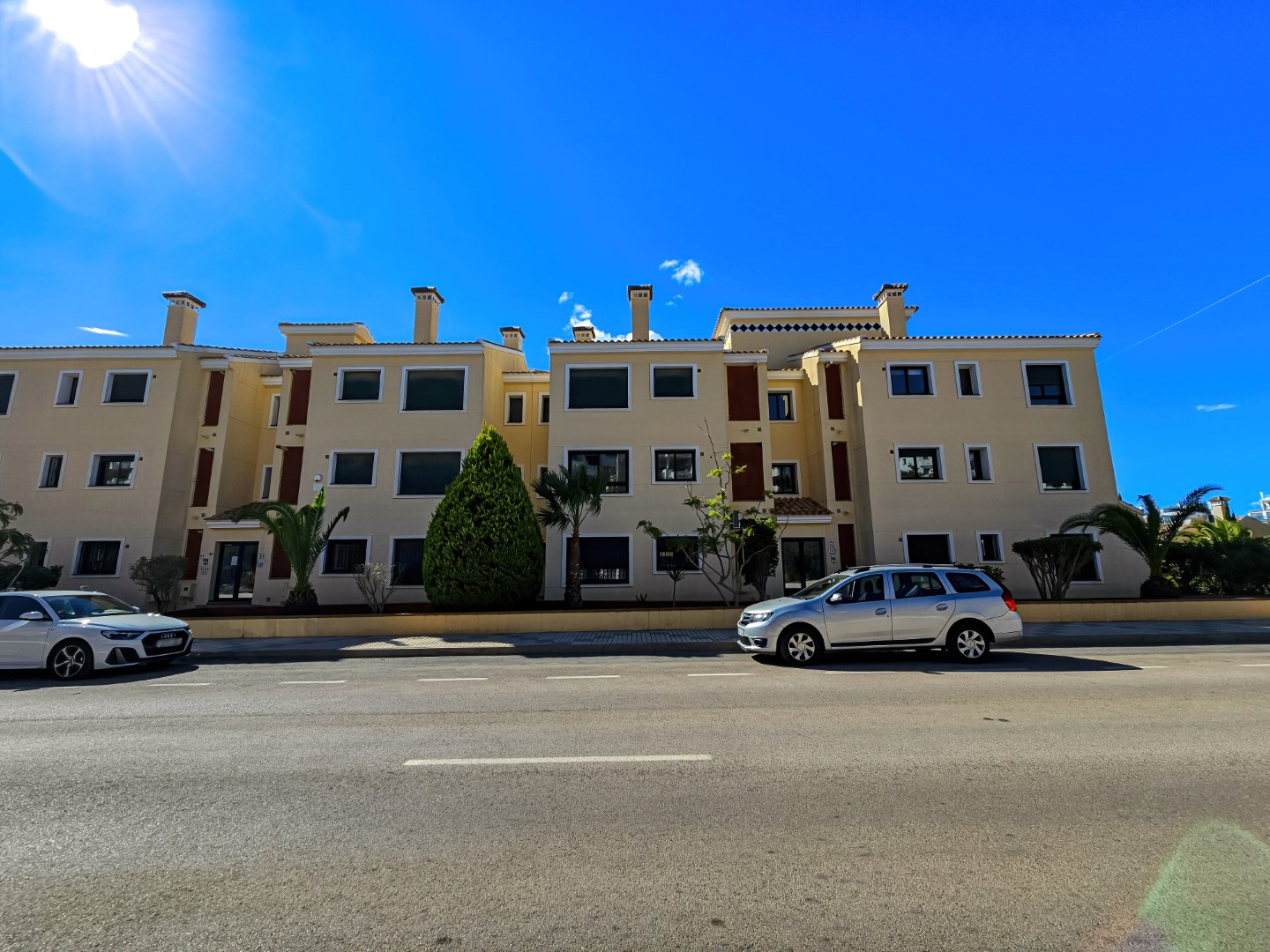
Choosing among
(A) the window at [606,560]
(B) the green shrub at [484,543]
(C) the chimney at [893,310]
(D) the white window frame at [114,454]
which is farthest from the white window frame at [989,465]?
(D) the white window frame at [114,454]

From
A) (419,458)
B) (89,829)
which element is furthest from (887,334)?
(89,829)

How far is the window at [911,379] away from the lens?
22844 millimetres

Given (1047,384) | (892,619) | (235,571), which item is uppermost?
(1047,384)

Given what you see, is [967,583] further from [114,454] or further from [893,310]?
[114,454]

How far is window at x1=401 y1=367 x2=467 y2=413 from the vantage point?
22609 mm

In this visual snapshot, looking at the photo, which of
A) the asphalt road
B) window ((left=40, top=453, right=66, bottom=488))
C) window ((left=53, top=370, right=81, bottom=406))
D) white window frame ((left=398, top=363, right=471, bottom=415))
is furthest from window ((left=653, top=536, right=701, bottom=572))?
window ((left=53, top=370, right=81, bottom=406))

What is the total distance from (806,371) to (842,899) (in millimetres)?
24006

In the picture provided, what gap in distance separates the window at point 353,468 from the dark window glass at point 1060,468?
24720mm

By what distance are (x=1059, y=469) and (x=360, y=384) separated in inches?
1044

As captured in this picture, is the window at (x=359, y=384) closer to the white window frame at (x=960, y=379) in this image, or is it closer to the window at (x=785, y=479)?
the window at (x=785, y=479)

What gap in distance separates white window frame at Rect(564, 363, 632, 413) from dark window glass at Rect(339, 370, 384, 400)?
7.15m

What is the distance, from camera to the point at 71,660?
9.90 meters

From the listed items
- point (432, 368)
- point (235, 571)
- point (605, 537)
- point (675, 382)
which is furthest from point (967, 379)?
point (235, 571)

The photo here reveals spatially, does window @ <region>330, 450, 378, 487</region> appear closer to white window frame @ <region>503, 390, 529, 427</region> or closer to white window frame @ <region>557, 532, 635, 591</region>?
→ white window frame @ <region>503, 390, 529, 427</region>
